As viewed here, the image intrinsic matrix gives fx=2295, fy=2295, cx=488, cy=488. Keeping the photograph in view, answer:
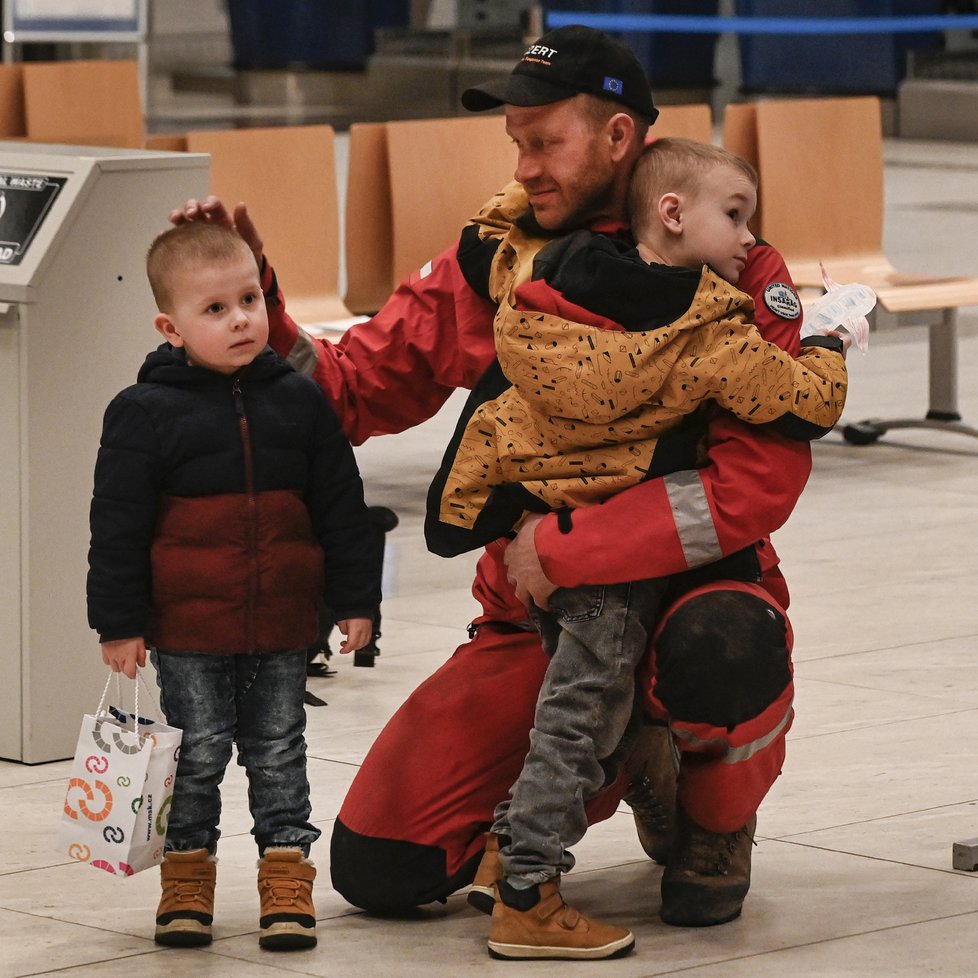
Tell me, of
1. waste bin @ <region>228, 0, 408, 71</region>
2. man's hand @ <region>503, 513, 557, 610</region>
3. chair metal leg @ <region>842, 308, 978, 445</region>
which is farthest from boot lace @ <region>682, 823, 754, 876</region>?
waste bin @ <region>228, 0, 408, 71</region>

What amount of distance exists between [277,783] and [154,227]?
5.45 ft

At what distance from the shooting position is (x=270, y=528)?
3.78 m

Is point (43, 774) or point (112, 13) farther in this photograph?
point (112, 13)

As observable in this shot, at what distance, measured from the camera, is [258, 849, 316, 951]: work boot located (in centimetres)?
376

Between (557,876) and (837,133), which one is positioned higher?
(837,133)

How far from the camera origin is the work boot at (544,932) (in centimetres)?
371

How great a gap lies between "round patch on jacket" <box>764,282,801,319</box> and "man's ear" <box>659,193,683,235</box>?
0.19m

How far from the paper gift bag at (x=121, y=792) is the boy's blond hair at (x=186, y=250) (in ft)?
2.29

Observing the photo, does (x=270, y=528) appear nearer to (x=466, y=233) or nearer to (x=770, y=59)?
(x=466, y=233)

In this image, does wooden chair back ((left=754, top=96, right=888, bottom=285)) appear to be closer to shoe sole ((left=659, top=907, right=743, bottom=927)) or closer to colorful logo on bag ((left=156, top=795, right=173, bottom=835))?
shoe sole ((left=659, top=907, right=743, bottom=927))

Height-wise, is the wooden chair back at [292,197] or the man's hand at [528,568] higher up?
the wooden chair back at [292,197]

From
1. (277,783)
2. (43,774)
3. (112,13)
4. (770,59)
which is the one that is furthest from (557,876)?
(770,59)

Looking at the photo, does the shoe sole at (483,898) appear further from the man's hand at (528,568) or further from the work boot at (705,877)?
the man's hand at (528,568)

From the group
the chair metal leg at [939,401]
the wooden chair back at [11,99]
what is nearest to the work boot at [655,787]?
the chair metal leg at [939,401]
